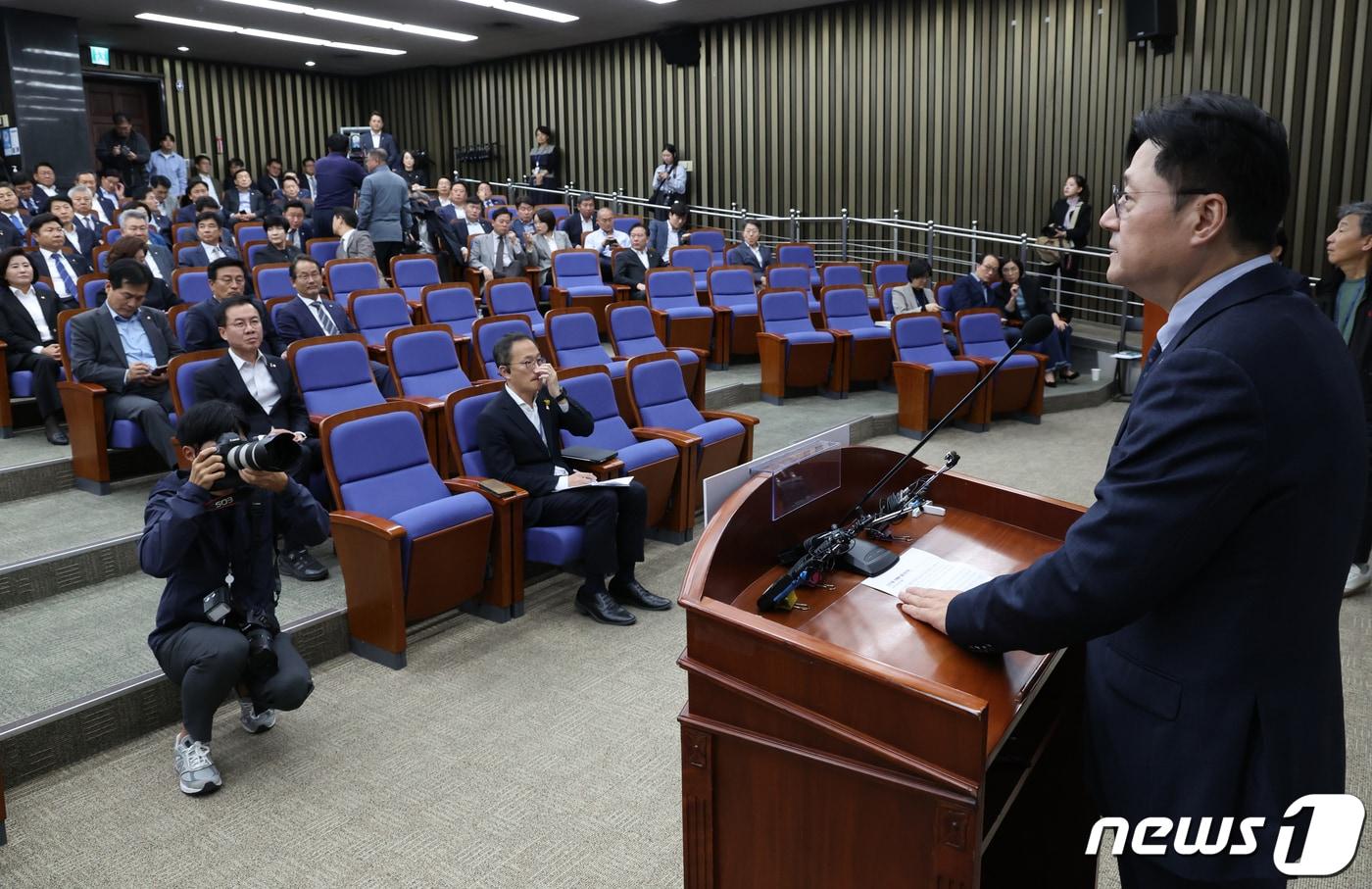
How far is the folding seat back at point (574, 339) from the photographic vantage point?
4691 mm

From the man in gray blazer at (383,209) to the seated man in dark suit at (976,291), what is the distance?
3838 millimetres

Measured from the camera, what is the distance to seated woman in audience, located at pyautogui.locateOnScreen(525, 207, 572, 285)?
7.54 meters

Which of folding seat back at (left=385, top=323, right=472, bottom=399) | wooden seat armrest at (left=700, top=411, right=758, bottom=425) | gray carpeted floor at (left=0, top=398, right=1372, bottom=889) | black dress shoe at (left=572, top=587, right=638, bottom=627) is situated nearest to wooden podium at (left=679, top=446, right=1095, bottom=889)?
gray carpeted floor at (left=0, top=398, right=1372, bottom=889)

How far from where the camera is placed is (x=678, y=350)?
5027 mm

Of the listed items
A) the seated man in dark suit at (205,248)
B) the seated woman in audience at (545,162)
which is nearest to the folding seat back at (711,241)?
the seated woman in audience at (545,162)

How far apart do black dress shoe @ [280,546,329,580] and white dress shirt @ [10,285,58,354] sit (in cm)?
204

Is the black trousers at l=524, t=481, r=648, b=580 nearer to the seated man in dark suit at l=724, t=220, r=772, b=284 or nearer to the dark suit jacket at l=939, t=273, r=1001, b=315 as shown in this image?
the dark suit jacket at l=939, t=273, r=1001, b=315

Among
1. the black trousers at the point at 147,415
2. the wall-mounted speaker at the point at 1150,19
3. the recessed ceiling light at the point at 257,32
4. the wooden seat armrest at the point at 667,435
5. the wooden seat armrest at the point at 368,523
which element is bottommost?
the wooden seat armrest at the point at 368,523

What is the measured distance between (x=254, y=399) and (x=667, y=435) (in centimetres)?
157

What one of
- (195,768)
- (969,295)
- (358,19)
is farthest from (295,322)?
(358,19)

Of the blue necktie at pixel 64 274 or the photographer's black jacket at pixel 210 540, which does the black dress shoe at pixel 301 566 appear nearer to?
the photographer's black jacket at pixel 210 540

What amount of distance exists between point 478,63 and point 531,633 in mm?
11081

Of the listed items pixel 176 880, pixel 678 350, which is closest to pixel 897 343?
pixel 678 350

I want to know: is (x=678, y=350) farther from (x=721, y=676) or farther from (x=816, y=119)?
(x=816, y=119)
